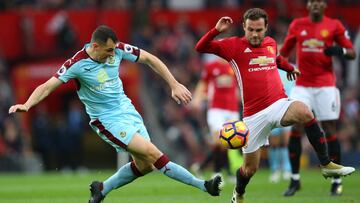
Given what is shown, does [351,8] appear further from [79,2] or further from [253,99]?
[253,99]

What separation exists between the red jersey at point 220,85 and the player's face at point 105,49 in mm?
6186

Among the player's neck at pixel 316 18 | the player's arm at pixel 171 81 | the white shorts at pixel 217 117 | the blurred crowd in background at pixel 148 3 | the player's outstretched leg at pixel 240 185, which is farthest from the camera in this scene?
the blurred crowd in background at pixel 148 3

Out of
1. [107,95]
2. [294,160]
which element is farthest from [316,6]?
[107,95]

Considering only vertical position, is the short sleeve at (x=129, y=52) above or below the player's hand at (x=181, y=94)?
above

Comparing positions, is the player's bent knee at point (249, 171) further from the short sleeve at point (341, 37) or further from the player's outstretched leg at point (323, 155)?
the short sleeve at point (341, 37)

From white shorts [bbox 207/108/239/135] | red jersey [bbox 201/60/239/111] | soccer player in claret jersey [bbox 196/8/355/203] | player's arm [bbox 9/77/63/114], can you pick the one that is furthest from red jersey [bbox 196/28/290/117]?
white shorts [bbox 207/108/239/135]

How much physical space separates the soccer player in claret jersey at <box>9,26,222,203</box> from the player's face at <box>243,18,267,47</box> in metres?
1.12

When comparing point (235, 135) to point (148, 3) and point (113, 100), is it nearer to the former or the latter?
point (113, 100)

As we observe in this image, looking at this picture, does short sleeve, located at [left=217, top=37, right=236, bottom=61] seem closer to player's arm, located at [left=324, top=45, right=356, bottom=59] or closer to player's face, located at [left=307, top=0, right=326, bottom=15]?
player's arm, located at [left=324, top=45, right=356, bottom=59]

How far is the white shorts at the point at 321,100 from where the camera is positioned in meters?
13.8

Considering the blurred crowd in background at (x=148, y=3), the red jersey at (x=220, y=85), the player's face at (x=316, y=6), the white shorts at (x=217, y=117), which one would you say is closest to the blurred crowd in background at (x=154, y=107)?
the blurred crowd in background at (x=148, y=3)

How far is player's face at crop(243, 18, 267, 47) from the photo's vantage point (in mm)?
11375

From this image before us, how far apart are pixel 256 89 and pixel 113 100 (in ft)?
5.81

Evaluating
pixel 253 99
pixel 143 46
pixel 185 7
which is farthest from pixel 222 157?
pixel 185 7
